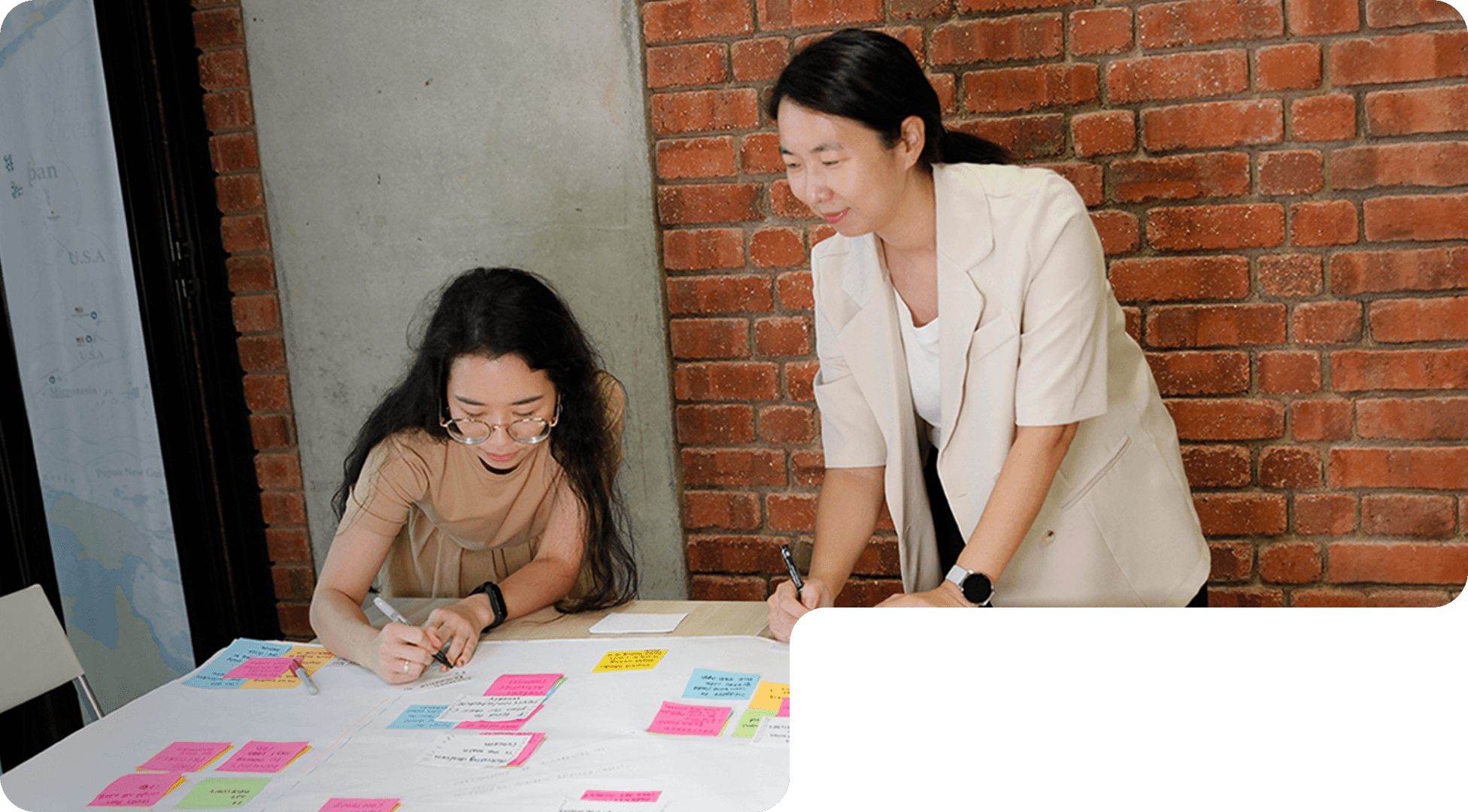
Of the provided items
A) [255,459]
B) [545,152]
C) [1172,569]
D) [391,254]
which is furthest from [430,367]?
[1172,569]

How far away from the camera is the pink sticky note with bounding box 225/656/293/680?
1317 mm

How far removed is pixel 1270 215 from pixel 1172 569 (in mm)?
536

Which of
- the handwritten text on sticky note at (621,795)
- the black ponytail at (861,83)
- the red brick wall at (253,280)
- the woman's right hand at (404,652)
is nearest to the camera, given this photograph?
the handwritten text on sticky note at (621,795)

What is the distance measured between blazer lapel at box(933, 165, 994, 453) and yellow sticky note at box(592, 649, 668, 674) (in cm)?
52

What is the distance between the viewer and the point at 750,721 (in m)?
1.06

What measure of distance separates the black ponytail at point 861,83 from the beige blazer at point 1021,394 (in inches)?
4.4

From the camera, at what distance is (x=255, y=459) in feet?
5.96

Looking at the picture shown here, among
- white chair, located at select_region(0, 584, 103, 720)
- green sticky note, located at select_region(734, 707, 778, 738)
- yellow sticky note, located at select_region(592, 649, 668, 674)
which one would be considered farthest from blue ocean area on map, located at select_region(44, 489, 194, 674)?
green sticky note, located at select_region(734, 707, 778, 738)

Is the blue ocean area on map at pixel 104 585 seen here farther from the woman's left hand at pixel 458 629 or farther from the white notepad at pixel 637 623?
the white notepad at pixel 637 623

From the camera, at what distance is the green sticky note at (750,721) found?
1.03 metres

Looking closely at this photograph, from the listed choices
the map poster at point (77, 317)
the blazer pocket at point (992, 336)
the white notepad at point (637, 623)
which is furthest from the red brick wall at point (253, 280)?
the blazer pocket at point (992, 336)

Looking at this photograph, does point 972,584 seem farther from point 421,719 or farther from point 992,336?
point 421,719

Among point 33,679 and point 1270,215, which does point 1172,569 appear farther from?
point 33,679

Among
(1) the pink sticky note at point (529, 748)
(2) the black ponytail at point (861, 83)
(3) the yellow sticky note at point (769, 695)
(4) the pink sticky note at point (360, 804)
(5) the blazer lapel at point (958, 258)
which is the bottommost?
(4) the pink sticky note at point (360, 804)
